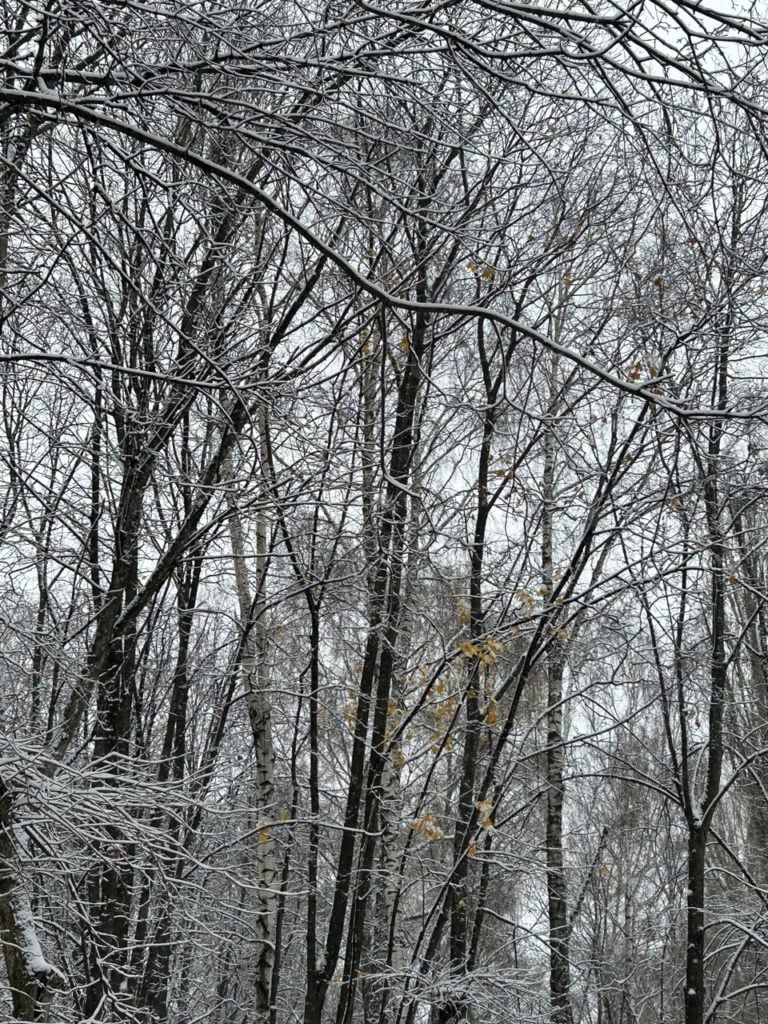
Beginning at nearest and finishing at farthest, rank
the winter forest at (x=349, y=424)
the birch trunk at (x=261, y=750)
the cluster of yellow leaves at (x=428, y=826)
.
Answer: the winter forest at (x=349, y=424)
the cluster of yellow leaves at (x=428, y=826)
the birch trunk at (x=261, y=750)

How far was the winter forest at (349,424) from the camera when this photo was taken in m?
3.55

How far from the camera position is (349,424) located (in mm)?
5598

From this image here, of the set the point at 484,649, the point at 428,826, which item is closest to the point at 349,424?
the point at 484,649

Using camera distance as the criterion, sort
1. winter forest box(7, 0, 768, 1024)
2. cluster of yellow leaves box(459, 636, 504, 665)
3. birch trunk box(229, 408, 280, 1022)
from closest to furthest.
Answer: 1. winter forest box(7, 0, 768, 1024)
2. cluster of yellow leaves box(459, 636, 504, 665)
3. birch trunk box(229, 408, 280, 1022)

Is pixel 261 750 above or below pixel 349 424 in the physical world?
below

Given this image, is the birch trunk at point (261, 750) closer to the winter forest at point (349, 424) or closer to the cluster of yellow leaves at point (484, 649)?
the winter forest at point (349, 424)

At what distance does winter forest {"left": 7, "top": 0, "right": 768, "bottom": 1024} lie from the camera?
3.55 meters

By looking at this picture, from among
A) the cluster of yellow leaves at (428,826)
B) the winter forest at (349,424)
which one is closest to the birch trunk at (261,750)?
the winter forest at (349,424)

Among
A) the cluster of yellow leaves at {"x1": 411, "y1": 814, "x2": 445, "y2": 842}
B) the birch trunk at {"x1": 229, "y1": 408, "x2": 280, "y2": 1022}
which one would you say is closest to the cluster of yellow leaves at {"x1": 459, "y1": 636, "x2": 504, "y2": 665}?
the cluster of yellow leaves at {"x1": 411, "y1": 814, "x2": 445, "y2": 842}

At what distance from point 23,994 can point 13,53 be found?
4166 millimetres

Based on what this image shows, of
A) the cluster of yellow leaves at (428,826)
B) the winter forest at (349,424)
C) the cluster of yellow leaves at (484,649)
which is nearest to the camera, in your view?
the winter forest at (349,424)

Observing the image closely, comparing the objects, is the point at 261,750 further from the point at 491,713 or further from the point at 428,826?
the point at 491,713

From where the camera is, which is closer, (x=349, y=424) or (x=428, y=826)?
(x=349, y=424)

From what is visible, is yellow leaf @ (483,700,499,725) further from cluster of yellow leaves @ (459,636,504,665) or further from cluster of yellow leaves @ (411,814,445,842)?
cluster of yellow leaves @ (411,814,445,842)
